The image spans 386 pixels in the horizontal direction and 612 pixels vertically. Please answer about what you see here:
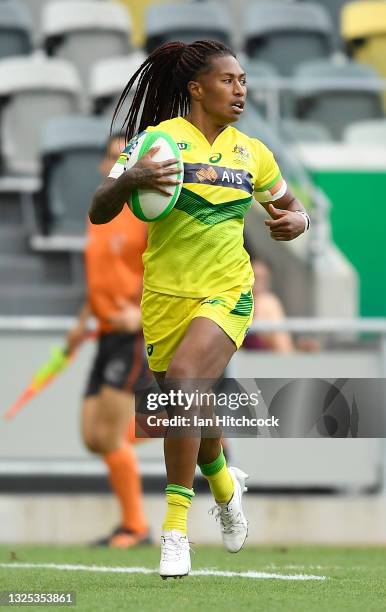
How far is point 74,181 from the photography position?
42.6 ft

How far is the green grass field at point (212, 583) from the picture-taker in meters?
5.04

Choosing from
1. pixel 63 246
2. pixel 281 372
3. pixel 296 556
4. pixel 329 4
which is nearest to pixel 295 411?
pixel 296 556

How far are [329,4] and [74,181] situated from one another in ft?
18.6

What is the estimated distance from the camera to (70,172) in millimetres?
13031

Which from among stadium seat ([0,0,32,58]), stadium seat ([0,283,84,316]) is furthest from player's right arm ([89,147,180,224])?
stadium seat ([0,0,32,58])

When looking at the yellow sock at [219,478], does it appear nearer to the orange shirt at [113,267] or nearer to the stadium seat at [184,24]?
the orange shirt at [113,267]

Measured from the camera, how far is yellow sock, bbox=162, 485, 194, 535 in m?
5.44

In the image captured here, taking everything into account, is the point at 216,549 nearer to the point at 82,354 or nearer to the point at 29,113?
the point at 82,354

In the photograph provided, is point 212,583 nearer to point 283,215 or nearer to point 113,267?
point 283,215

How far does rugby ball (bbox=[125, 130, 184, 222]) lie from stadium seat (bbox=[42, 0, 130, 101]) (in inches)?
396

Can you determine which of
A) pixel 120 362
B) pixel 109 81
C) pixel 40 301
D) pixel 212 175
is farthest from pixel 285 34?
pixel 212 175

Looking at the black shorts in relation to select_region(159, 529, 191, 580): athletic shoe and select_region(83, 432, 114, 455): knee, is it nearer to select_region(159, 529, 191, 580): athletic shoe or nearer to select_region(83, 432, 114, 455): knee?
select_region(83, 432, 114, 455): knee

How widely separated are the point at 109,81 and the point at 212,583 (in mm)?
8797

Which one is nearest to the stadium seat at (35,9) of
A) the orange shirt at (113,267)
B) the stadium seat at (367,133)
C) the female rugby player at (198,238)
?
the stadium seat at (367,133)
